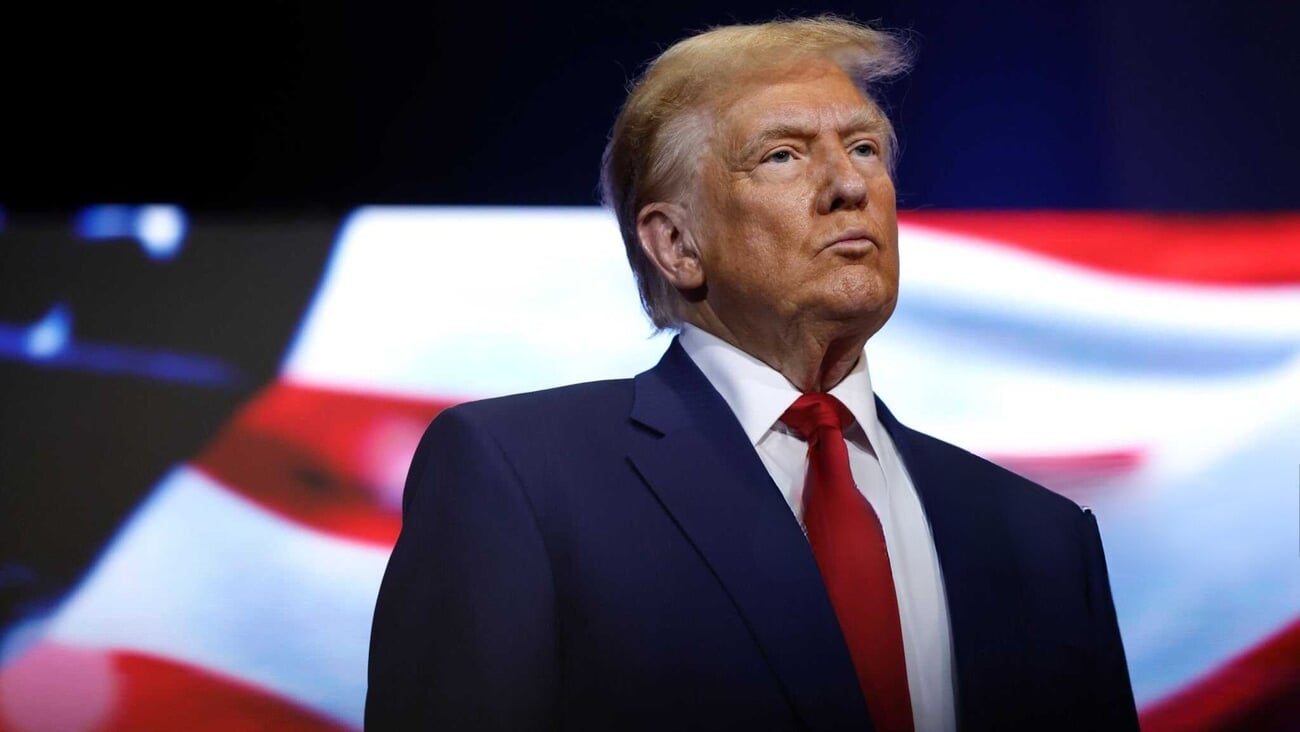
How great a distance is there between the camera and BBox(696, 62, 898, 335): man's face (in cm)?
160

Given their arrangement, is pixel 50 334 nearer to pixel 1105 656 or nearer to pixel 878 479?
pixel 878 479

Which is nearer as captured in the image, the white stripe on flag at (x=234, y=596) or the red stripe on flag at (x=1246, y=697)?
the white stripe on flag at (x=234, y=596)

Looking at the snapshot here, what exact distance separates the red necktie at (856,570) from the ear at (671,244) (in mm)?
256

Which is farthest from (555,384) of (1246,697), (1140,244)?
(1246,697)

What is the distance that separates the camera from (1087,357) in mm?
2393

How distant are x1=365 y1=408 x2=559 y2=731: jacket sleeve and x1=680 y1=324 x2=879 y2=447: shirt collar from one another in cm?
30

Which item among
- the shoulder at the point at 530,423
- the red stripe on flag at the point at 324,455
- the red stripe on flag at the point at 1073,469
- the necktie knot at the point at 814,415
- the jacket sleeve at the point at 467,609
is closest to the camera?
the jacket sleeve at the point at 467,609

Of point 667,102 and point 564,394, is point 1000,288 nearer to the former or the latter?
point 667,102

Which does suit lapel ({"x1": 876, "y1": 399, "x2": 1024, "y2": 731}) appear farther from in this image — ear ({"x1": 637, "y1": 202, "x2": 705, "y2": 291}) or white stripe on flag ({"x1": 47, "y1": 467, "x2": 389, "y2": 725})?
white stripe on flag ({"x1": 47, "y1": 467, "x2": 389, "y2": 725})

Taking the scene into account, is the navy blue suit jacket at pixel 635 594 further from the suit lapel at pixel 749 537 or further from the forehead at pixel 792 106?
the forehead at pixel 792 106

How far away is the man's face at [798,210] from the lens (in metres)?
1.60

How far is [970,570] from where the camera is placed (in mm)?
1573

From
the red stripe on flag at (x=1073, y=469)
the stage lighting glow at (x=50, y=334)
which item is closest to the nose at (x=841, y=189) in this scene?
the red stripe on flag at (x=1073, y=469)

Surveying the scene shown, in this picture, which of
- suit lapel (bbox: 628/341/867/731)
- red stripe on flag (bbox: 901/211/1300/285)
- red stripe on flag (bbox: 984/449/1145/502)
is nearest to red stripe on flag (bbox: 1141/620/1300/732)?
red stripe on flag (bbox: 984/449/1145/502)
